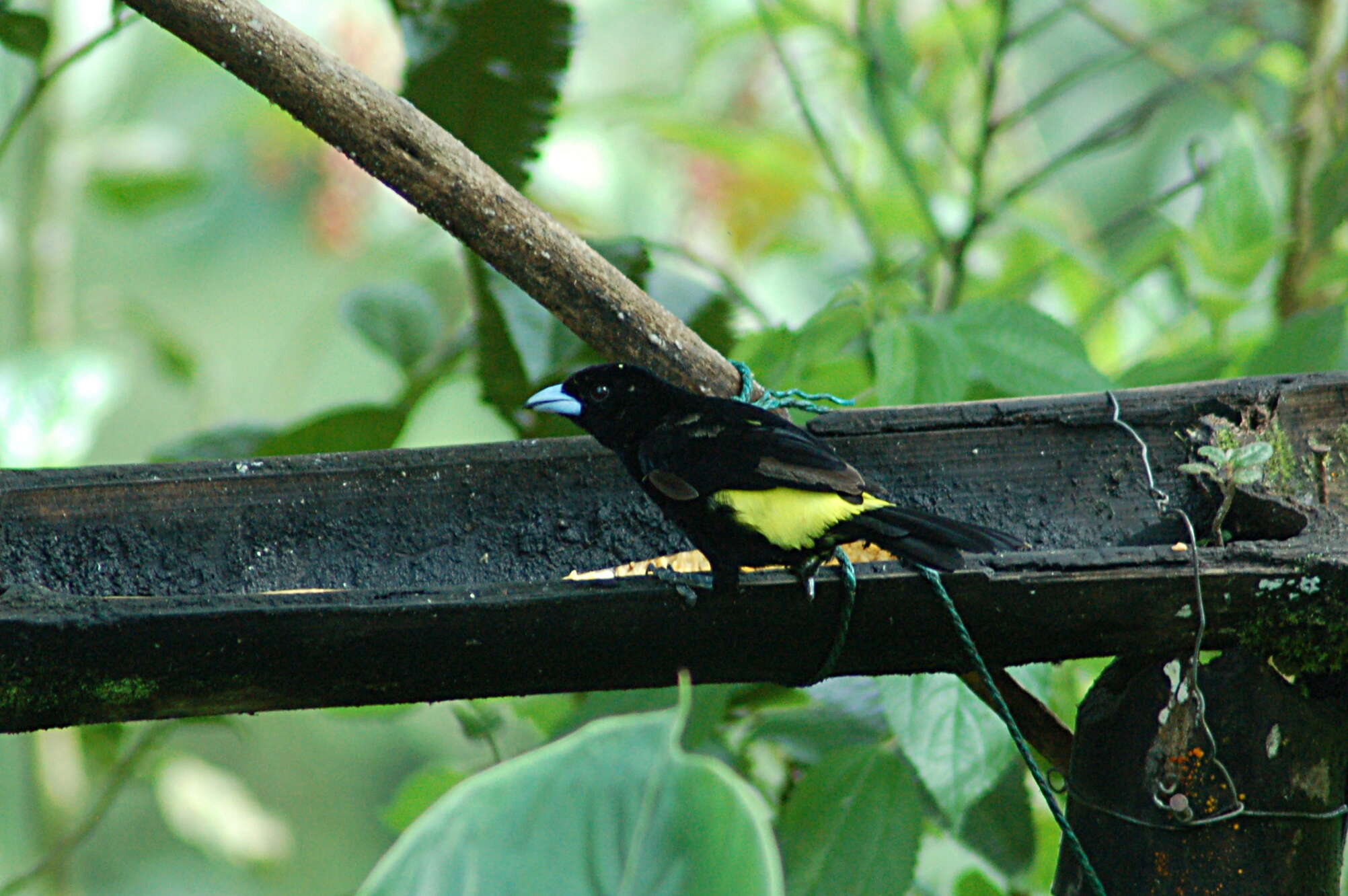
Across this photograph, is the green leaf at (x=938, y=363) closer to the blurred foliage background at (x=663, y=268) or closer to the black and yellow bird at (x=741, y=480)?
the blurred foliage background at (x=663, y=268)

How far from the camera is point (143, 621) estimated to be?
777mm

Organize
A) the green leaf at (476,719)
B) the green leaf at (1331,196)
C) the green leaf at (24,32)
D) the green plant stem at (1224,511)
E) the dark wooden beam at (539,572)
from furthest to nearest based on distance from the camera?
the green leaf at (1331,196), the green leaf at (476,719), the green leaf at (24,32), the green plant stem at (1224,511), the dark wooden beam at (539,572)

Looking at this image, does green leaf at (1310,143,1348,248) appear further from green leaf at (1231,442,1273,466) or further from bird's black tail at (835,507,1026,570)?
bird's black tail at (835,507,1026,570)

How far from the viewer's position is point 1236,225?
1.54 m

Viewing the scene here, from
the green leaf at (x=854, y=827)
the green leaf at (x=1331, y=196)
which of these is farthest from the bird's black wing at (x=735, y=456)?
the green leaf at (x=1331, y=196)

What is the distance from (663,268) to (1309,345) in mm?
743

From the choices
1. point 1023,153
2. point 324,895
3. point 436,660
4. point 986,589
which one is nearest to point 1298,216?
point 986,589

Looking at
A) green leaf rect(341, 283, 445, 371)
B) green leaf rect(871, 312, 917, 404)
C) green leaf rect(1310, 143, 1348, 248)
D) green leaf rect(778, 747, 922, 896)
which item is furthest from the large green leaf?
green leaf rect(1310, 143, 1348, 248)

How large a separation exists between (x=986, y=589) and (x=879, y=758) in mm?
388

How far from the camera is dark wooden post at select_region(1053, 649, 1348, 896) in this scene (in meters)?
0.85

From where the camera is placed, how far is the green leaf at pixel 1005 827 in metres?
1.20

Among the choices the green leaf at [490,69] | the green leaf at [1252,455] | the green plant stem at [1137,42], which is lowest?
the green leaf at [1252,455]

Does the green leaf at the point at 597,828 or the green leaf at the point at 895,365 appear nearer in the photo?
Answer: the green leaf at the point at 597,828

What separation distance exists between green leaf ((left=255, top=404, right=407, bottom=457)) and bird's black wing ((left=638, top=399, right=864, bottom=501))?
55cm
